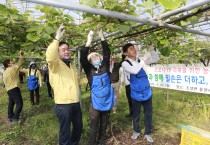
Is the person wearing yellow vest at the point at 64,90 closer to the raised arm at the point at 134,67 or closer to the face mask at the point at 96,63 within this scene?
the face mask at the point at 96,63

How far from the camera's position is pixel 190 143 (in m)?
3.12

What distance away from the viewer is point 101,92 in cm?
320

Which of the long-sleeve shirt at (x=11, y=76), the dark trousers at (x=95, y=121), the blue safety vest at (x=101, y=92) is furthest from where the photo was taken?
the long-sleeve shirt at (x=11, y=76)

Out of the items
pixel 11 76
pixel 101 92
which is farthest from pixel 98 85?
pixel 11 76

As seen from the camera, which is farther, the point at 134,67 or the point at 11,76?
the point at 11,76

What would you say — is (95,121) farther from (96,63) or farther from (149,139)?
(149,139)

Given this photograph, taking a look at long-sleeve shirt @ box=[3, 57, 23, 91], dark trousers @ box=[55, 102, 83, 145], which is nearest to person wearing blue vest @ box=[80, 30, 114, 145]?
dark trousers @ box=[55, 102, 83, 145]

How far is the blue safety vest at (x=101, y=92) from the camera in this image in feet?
10.5

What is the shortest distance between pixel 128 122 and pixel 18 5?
10.9ft

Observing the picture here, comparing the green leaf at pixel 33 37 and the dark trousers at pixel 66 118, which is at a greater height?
the green leaf at pixel 33 37

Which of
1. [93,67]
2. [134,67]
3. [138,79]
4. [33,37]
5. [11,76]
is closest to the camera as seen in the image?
[33,37]

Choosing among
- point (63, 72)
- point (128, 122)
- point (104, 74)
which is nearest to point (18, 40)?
point (63, 72)

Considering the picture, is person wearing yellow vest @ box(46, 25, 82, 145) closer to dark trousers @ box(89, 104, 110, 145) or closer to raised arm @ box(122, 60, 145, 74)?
dark trousers @ box(89, 104, 110, 145)

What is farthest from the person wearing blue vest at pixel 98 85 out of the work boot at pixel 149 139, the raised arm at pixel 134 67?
the work boot at pixel 149 139
